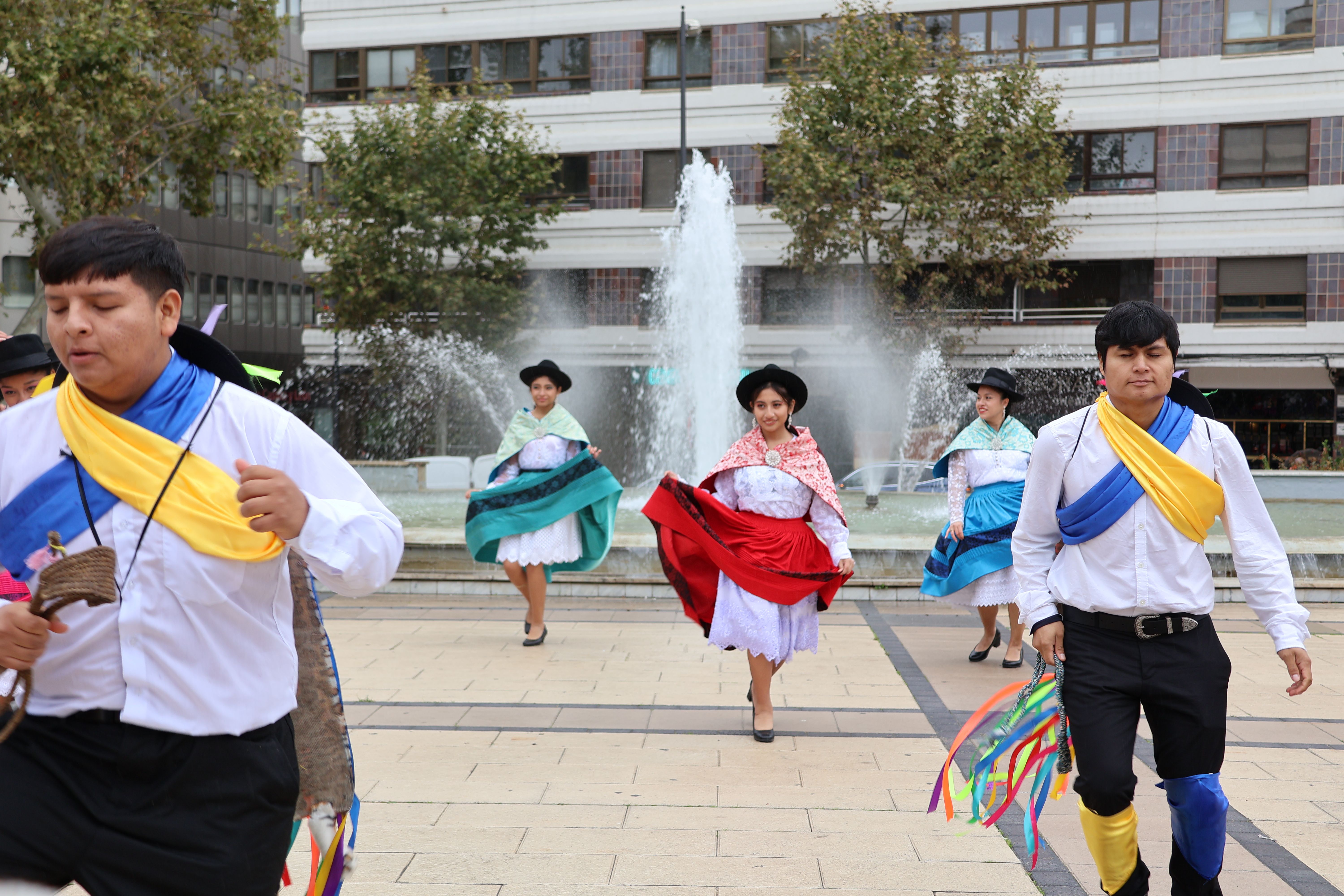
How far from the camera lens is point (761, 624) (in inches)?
252

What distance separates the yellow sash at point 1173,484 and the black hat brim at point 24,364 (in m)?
4.72

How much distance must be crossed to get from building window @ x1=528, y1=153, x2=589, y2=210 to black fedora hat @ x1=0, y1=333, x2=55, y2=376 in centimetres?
2730

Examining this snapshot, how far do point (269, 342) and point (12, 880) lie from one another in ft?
155

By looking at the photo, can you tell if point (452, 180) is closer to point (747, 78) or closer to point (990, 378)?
point (747, 78)

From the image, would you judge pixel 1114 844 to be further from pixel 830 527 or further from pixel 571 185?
pixel 571 185

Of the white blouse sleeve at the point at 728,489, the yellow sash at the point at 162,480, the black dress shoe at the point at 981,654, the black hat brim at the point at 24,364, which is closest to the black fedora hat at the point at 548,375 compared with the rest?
the white blouse sleeve at the point at 728,489


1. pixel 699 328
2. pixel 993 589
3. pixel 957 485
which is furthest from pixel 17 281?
pixel 993 589

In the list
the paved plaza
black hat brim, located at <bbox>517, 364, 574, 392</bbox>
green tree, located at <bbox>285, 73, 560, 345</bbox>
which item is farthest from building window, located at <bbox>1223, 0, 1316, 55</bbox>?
black hat brim, located at <bbox>517, 364, 574, 392</bbox>

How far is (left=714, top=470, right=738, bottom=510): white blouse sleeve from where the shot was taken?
6727mm

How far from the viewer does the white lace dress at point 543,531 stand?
932cm

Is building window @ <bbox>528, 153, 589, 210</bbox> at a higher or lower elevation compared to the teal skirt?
higher

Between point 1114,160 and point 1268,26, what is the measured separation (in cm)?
426

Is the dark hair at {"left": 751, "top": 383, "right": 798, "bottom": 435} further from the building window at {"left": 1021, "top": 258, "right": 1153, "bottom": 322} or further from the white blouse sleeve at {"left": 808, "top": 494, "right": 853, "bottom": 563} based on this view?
the building window at {"left": 1021, "top": 258, "right": 1153, "bottom": 322}

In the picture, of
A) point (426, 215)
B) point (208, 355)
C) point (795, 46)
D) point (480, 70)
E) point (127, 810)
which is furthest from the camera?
point (480, 70)
